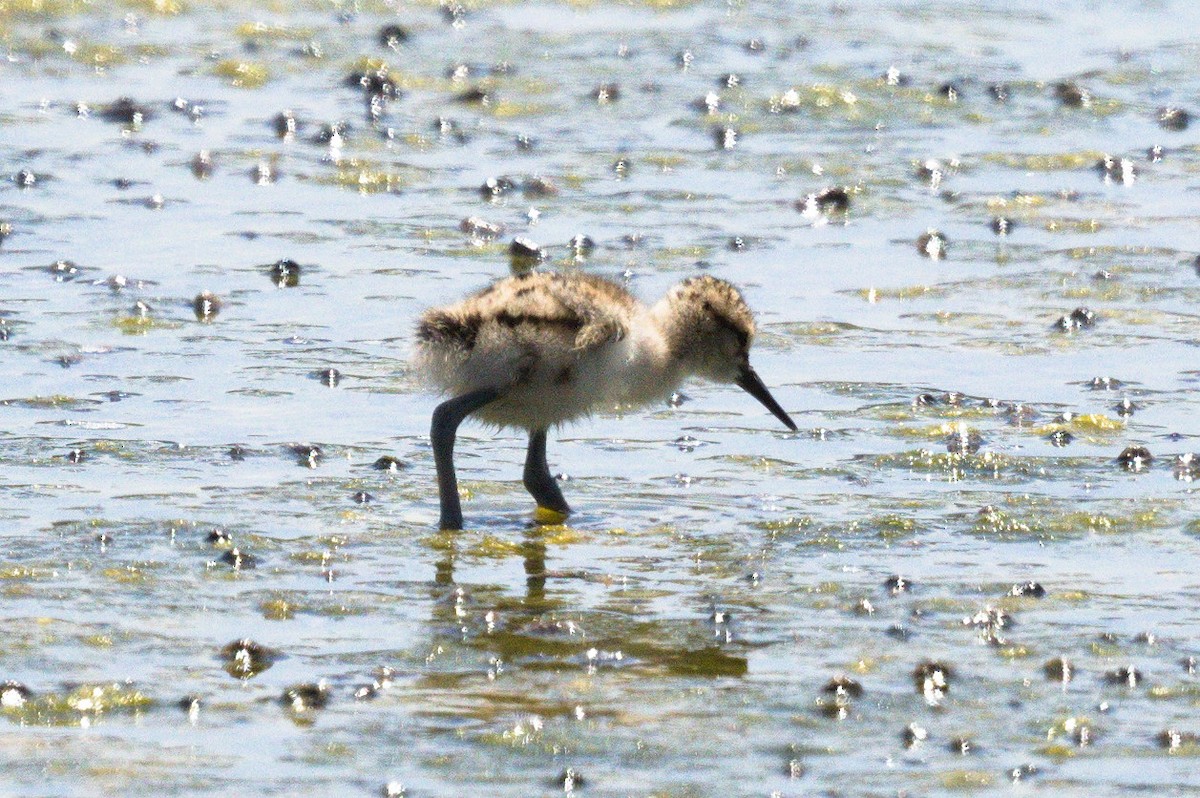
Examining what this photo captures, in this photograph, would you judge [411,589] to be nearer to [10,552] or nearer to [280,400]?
[10,552]

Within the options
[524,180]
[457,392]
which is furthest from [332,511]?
[524,180]

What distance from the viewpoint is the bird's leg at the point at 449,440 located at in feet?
22.3

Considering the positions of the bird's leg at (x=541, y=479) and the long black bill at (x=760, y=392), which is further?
the long black bill at (x=760, y=392)

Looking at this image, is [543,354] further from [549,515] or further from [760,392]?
[760,392]

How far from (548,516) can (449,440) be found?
380 mm

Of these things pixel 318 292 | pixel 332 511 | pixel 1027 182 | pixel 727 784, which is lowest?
pixel 727 784

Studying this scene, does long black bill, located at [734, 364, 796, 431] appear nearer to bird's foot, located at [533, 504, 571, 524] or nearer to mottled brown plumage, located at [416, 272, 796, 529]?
mottled brown plumage, located at [416, 272, 796, 529]

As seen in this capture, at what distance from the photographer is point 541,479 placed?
705cm

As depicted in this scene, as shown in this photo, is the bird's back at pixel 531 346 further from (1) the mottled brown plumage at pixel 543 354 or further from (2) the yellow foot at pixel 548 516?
(2) the yellow foot at pixel 548 516

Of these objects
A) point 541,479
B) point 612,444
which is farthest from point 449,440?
point 612,444

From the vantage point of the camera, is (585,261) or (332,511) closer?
(332,511)

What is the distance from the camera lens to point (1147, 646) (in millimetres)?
5695

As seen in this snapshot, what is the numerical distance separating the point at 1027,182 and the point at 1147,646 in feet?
19.9

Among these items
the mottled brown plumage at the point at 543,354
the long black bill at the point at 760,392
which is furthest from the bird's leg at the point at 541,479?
the long black bill at the point at 760,392
